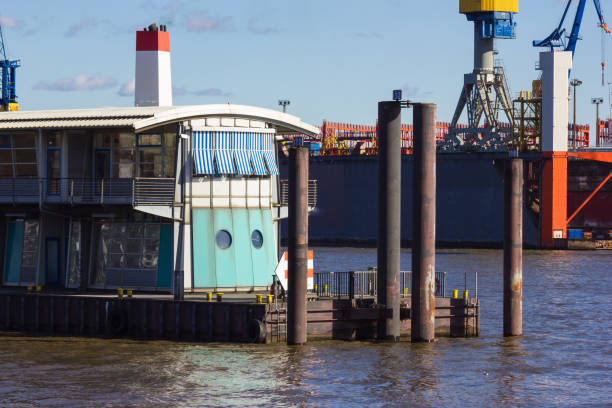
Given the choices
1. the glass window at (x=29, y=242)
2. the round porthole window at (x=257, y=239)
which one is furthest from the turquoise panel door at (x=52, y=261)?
the round porthole window at (x=257, y=239)

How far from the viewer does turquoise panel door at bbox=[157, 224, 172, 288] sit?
48250mm

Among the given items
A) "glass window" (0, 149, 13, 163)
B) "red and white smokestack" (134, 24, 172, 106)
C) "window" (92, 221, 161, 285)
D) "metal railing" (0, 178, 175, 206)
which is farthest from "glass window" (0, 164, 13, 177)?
"red and white smokestack" (134, 24, 172, 106)

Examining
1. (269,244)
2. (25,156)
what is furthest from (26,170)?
(269,244)

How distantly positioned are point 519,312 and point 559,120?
85.2 meters

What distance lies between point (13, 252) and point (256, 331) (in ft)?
51.4

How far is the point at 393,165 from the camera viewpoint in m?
43.2

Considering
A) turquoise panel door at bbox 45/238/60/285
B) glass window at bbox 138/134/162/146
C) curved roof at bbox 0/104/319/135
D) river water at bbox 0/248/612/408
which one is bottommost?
river water at bbox 0/248/612/408

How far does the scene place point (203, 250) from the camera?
4812 centimetres

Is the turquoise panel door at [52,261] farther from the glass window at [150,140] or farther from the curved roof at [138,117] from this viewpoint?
the glass window at [150,140]

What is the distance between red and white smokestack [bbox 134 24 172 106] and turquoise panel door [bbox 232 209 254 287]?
935 cm

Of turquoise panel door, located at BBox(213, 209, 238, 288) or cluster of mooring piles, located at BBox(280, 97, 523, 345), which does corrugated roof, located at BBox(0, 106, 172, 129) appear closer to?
turquoise panel door, located at BBox(213, 209, 238, 288)

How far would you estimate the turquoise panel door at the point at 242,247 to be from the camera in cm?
4894

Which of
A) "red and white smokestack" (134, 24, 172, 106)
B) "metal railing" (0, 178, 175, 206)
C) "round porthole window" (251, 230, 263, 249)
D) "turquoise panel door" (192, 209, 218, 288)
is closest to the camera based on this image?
"metal railing" (0, 178, 175, 206)

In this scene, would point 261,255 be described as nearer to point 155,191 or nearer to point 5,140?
point 155,191
